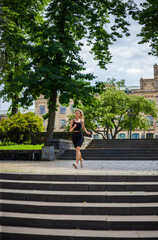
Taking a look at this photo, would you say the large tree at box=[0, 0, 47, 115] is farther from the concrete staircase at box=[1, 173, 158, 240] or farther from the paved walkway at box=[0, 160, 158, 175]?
the concrete staircase at box=[1, 173, 158, 240]

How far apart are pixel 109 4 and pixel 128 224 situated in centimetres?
1551

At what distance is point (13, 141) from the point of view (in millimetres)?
23312

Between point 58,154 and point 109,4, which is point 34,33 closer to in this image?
point 109,4

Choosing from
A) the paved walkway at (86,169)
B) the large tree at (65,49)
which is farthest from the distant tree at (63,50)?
the paved walkway at (86,169)

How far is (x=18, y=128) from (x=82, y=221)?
60.1ft

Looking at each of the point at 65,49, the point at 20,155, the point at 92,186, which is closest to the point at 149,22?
the point at 65,49

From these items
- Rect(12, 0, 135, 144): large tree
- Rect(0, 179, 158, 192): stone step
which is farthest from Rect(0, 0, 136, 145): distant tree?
Rect(0, 179, 158, 192): stone step

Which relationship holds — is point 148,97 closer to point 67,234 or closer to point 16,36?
point 16,36

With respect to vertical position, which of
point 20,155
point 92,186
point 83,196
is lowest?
point 83,196

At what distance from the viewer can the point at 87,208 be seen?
5.60 m

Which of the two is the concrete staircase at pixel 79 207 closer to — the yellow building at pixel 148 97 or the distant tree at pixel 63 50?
the distant tree at pixel 63 50

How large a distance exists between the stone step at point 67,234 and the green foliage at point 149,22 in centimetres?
1341

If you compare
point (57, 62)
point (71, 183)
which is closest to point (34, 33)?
point (57, 62)

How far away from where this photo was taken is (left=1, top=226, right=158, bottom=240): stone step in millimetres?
4625
